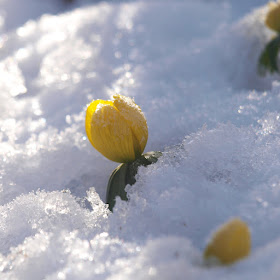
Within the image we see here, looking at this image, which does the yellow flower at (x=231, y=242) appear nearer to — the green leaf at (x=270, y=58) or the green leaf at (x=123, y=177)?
the green leaf at (x=123, y=177)

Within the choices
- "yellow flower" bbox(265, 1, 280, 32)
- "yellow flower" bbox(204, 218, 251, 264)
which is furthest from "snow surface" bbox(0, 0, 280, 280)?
"yellow flower" bbox(265, 1, 280, 32)

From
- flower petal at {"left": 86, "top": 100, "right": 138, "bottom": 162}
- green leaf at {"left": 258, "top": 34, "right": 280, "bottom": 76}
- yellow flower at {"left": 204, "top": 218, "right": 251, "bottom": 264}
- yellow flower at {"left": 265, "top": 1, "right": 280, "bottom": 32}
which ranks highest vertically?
yellow flower at {"left": 265, "top": 1, "right": 280, "bottom": 32}

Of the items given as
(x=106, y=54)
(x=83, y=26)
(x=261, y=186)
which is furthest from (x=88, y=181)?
(x=83, y=26)

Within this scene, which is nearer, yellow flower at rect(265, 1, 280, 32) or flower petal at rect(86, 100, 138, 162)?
flower petal at rect(86, 100, 138, 162)

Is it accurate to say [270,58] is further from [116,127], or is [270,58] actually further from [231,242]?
[231,242]

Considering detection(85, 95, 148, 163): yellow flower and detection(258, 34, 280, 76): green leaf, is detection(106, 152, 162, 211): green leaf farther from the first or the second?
detection(258, 34, 280, 76): green leaf

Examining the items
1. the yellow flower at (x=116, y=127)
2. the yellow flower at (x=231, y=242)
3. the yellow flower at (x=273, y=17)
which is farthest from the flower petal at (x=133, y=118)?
the yellow flower at (x=273, y=17)

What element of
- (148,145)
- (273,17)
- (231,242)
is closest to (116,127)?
(148,145)
